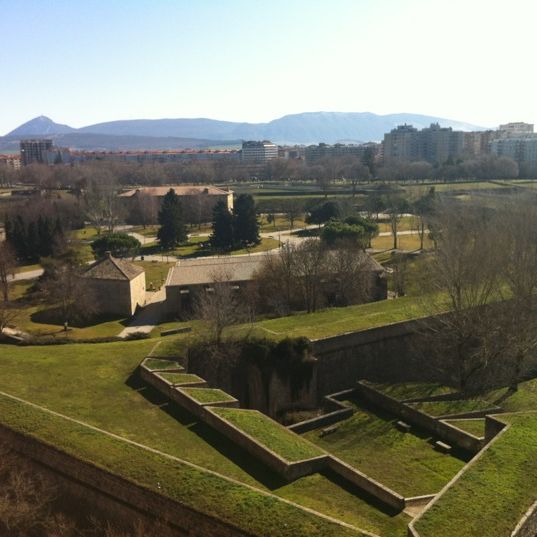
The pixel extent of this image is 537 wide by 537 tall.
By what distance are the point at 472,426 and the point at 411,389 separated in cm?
430

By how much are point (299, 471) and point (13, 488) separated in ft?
20.3

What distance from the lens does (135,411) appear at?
1609 centimetres

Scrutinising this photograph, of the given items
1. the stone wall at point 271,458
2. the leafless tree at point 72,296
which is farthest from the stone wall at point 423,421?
the leafless tree at point 72,296

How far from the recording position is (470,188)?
71.6m

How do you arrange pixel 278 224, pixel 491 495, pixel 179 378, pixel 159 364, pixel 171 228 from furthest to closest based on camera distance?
pixel 278 224, pixel 171 228, pixel 159 364, pixel 179 378, pixel 491 495

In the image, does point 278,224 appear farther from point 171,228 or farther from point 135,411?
point 135,411

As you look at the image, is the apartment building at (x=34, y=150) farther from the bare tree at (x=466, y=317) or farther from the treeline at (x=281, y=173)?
the bare tree at (x=466, y=317)

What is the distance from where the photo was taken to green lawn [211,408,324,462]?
44.8 ft

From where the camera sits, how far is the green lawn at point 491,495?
33.4 feet

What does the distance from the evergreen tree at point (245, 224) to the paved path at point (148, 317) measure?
627 inches

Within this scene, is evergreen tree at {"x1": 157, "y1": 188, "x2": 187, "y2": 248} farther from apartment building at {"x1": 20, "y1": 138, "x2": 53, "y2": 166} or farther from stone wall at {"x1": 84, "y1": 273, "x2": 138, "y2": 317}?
apartment building at {"x1": 20, "y1": 138, "x2": 53, "y2": 166}

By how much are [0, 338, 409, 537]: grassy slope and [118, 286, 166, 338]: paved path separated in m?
7.15

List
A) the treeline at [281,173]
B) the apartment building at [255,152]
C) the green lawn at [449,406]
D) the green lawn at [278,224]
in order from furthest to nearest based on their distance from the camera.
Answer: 1. the apartment building at [255,152]
2. the treeline at [281,173]
3. the green lawn at [278,224]
4. the green lawn at [449,406]

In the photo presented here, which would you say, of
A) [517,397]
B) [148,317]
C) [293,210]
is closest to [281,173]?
[293,210]
